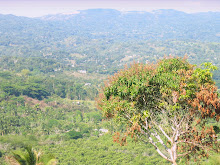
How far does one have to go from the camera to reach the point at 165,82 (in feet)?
24.0

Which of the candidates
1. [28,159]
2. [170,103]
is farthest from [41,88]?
[170,103]

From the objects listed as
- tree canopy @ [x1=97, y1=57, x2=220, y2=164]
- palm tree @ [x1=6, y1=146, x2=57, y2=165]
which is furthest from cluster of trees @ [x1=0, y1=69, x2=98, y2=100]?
tree canopy @ [x1=97, y1=57, x2=220, y2=164]

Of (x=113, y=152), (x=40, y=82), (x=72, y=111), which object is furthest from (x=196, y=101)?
(x=40, y=82)

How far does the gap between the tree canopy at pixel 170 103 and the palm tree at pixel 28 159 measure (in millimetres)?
2450

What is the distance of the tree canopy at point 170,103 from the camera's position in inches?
267

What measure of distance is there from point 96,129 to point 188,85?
51541 millimetres

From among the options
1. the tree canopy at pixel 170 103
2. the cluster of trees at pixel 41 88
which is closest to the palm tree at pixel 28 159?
the tree canopy at pixel 170 103

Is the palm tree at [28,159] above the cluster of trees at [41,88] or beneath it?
above

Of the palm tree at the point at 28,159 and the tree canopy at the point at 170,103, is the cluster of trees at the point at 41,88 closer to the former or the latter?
the palm tree at the point at 28,159

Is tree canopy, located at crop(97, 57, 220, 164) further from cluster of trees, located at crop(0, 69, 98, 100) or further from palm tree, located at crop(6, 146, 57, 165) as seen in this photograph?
cluster of trees, located at crop(0, 69, 98, 100)

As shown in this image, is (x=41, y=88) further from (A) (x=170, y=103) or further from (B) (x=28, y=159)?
(A) (x=170, y=103)

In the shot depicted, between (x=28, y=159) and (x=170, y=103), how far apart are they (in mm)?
4910

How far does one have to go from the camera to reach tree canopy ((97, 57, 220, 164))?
22.2ft

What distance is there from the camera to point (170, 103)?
746cm
